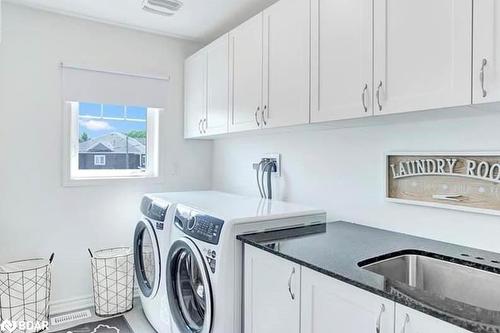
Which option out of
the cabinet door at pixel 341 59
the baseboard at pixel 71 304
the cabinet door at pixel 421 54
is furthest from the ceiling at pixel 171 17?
the baseboard at pixel 71 304

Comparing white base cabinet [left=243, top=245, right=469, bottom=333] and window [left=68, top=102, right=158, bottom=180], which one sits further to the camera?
window [left=68, top=102, right=158, bottom=180]

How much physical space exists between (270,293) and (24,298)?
6.09ft

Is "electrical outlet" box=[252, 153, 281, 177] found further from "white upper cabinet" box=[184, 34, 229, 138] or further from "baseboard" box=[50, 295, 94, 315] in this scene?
"baseboard" box=[50, 295, 94, 315]

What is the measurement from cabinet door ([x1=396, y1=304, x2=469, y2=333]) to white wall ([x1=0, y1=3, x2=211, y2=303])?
242 centimetres

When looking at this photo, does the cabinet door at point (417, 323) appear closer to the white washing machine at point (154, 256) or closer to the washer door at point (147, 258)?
the white washing machine at point (154, 256)

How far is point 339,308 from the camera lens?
1.16m

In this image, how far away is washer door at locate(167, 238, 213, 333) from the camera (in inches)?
65.7

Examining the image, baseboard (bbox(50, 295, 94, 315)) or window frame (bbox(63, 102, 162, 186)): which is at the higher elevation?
window frame (bbox(63, 102, 162, 186))

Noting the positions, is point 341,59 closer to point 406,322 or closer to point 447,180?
point 447,180

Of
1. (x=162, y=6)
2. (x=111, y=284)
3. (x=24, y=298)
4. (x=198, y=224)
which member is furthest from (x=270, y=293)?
(x=162, y=6)

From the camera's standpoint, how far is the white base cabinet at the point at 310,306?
0.98 metres

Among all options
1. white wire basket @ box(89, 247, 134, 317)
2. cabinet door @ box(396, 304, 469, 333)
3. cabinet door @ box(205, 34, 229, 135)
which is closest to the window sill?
white wire basket @ box(89, 247, 134, 317)

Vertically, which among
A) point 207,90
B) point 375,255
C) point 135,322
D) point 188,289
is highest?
point 207,90

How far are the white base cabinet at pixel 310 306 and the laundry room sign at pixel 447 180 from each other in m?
0.71
